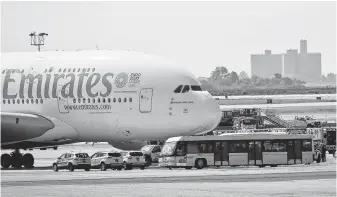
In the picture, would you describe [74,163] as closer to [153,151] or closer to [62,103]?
[62,103]

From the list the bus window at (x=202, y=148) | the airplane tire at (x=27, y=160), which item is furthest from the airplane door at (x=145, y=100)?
the airplane tire at (x=27, y=160)

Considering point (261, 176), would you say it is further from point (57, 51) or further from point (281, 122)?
point (281, 122)

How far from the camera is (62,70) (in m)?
65.8

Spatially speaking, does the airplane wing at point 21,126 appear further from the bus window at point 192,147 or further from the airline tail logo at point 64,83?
the bus window at point 192,147

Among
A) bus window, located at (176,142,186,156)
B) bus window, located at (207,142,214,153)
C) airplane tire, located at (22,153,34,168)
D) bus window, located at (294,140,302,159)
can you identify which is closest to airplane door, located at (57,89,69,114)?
airplane tire, located at (22,153,34,168)

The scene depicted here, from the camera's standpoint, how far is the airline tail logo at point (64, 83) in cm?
6406

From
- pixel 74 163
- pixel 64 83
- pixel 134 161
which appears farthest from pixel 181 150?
pixel 64 83

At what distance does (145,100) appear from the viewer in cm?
6338

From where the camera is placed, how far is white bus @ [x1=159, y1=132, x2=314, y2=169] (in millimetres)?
63344

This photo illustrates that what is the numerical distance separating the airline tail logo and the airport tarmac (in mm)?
10048

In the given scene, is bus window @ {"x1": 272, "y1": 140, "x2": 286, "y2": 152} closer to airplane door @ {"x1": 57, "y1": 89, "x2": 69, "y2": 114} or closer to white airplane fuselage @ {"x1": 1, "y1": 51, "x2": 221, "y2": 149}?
white airplane fuselage @ {"x1": 1, "y1": 51, "x2": 221, "y2": 149}

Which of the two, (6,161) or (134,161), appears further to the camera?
(6,161)

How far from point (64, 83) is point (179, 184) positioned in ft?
72.4

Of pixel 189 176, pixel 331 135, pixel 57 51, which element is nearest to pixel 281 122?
pixel 331 135
